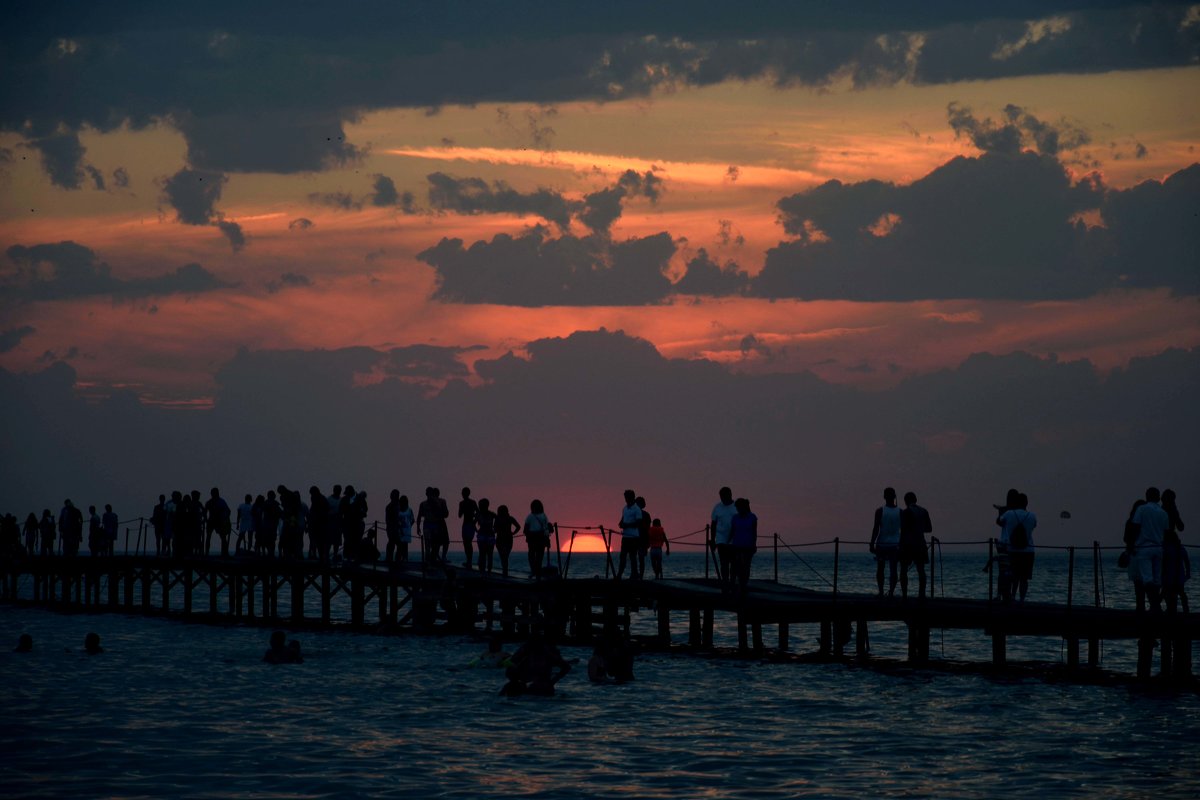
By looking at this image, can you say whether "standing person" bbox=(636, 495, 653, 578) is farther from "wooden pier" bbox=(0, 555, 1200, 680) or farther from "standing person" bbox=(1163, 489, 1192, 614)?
"standing person" bbox=(1163, 489, 1192, 614)

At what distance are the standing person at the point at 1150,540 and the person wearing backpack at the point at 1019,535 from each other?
2063 mm

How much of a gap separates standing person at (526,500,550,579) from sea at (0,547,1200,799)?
8.37 ft

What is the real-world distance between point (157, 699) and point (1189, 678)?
20746 mm

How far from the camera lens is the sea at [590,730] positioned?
2052cm

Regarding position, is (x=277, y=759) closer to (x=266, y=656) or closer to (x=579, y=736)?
(x=579, y=736)

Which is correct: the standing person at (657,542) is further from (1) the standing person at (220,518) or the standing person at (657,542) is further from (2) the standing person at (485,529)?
(1) the standing person at (220,518)

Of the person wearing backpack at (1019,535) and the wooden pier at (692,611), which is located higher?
the person wearing backpack at (1019,535)

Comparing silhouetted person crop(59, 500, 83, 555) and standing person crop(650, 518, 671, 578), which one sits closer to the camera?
standing person crop(650, 518, 671, 578)

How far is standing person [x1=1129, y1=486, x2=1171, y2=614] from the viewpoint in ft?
84.8

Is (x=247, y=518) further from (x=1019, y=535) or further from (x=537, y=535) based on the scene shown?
(x=1019, y=535)

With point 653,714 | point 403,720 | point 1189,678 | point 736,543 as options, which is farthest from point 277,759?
point 1189,678

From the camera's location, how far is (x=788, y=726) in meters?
26.1

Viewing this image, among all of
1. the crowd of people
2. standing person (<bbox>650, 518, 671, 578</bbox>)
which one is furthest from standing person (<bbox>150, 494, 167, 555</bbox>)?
standing person (<bbox>650, 518, 671, 578</bbox>)

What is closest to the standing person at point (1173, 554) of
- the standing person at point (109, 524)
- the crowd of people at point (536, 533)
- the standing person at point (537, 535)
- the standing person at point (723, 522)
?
the crowd of people at point (536, 533)
